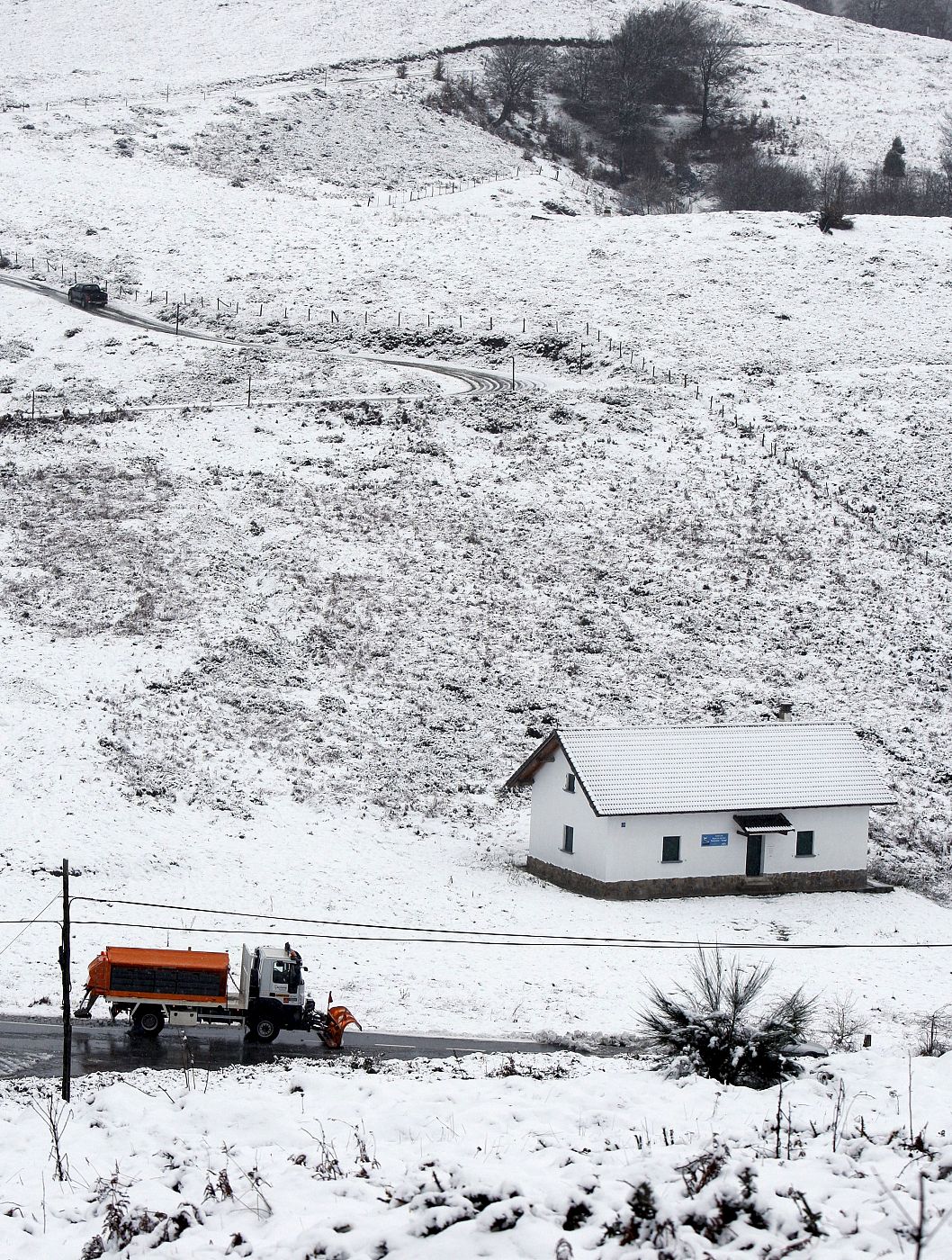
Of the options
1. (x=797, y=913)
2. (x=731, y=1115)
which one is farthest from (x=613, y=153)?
(x=731, y=1115)

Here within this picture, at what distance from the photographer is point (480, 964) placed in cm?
2903

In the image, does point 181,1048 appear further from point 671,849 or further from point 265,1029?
point 671,849

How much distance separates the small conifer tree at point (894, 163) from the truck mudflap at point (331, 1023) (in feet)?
347

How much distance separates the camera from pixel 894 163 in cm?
11038

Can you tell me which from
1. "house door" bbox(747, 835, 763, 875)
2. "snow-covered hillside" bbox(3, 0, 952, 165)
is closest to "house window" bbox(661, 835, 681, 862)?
"house door" bbox(747, 835, 763, 875)

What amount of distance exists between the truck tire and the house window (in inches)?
605

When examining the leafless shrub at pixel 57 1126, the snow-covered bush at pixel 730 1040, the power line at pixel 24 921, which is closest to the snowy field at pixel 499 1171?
the leafless shrub at pixel 57 1126

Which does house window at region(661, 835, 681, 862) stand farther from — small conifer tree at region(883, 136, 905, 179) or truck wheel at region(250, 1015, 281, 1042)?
small conifer tree at region(883, 136, 905, 179)

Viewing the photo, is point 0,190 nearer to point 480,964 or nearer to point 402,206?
point 402,206

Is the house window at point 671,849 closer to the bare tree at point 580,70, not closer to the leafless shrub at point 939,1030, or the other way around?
the leafless shrub at point 939,1030

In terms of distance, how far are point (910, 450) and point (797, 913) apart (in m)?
36.2

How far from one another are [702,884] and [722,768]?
3536 mm

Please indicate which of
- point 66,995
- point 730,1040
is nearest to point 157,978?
point 66,995

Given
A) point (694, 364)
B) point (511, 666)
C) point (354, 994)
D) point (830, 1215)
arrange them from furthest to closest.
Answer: point (694, 364) < point (511, 666) < point (354, 994) < point (830, 1215)
